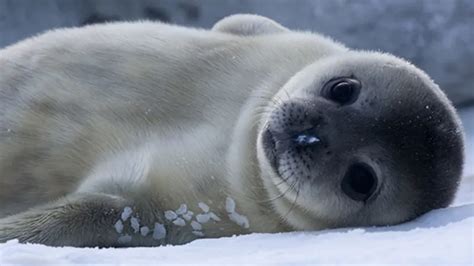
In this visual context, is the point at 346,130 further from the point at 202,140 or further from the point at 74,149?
the point at 74,149

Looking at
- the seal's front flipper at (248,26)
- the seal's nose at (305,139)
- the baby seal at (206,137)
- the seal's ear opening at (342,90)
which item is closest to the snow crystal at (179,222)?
the baby seal at (206,137)

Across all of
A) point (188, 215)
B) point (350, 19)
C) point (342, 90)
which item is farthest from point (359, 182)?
point (350, 19)

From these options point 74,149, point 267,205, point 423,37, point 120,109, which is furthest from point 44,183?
point 423,37

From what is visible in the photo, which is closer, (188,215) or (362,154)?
(362,154)

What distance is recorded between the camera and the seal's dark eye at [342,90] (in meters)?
2.80

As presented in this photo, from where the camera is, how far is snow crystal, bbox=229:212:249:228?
2.82 meters

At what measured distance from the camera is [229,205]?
9.28 feet

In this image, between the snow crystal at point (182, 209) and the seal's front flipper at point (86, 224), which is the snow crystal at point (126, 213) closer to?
the seal's front flipper at point (86, 224)

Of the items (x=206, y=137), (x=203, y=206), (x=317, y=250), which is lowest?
(x=317, y=250)

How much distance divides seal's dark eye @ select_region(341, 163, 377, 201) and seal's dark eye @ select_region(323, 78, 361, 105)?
0.75ft

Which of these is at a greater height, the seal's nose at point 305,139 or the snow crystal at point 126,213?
the seal's nose at point 305,139

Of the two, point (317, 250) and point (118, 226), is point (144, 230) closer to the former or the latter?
point (118, 226)

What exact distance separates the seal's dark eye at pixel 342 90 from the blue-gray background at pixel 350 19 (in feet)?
6.10

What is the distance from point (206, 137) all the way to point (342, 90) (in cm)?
48
